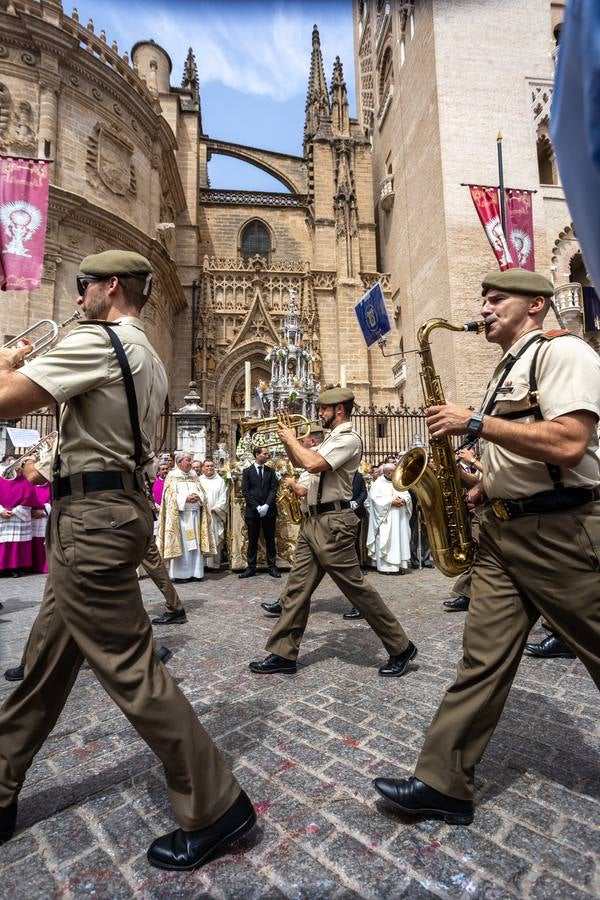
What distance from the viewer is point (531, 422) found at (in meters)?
2.03

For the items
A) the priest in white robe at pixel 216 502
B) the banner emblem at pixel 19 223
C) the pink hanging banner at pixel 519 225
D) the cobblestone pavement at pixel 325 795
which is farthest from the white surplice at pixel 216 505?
the pink hanging banner at pixel 519 225

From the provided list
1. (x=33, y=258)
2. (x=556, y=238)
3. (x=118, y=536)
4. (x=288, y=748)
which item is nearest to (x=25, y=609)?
(x=288, y=748)

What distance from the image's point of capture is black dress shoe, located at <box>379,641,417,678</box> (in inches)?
143

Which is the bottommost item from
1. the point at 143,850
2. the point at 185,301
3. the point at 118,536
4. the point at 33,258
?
the point at 143,850

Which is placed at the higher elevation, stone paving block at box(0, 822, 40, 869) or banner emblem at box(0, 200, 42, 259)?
banner emblem at box(0, 200, 42, 259)

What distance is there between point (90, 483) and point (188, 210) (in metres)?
25.7

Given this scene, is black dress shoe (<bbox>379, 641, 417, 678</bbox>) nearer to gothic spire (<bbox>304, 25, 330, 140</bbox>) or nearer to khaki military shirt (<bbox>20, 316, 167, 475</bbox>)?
khaki military shirt (<bbox>20, 316, 167, 475</bbox>)

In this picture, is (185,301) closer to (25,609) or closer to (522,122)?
(522,122)

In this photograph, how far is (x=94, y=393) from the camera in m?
1.93

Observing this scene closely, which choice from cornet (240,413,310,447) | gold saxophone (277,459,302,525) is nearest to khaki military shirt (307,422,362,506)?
cornet (240,413,310,447)

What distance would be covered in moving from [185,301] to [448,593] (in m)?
20.0

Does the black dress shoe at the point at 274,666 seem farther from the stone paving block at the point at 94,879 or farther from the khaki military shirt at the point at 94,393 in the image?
the khaki military shirt at the point at 94,393

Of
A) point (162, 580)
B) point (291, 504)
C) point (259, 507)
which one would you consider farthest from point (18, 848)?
point (259, 507)

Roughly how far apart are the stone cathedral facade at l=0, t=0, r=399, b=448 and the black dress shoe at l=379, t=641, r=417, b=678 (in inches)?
625
